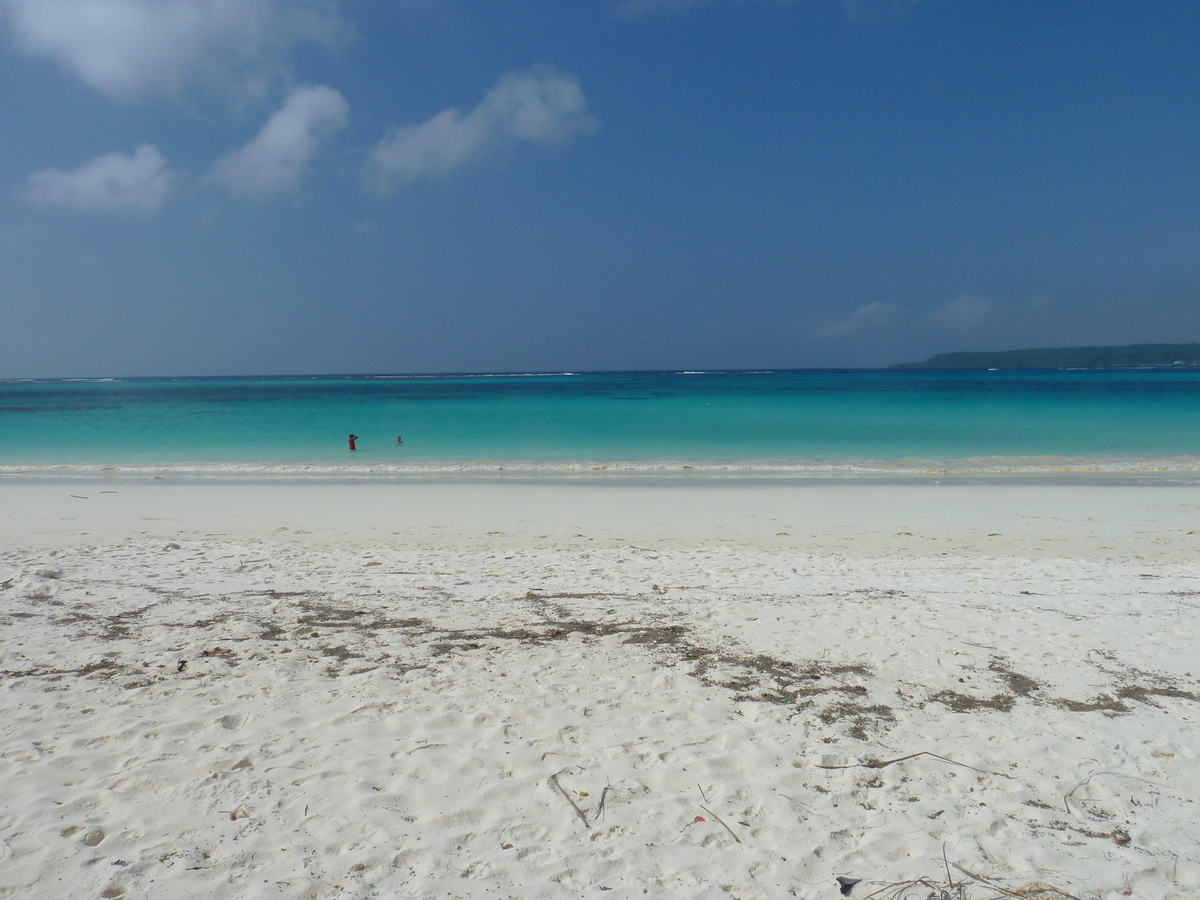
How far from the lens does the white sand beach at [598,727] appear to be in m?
2.86

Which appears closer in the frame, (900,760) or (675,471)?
(900,760)

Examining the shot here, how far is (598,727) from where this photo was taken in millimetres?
3986

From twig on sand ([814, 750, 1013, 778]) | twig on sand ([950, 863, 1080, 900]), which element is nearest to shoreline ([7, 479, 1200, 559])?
twig on sand ([814, 750, 1013, 778])

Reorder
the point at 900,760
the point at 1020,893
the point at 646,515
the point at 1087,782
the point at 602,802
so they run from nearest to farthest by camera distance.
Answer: the point at 1020,893
the point at 602,802
the point at 1087,782
the point at 900,760
the point at 646,515

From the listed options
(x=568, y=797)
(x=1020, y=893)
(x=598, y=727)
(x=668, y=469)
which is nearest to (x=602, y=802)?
(x=568, y=797)

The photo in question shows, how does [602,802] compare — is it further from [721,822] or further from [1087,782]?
[1087,782]

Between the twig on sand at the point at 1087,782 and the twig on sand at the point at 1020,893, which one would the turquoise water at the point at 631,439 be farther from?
the twig on sand at the point at 1020,893

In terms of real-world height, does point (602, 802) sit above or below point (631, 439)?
below

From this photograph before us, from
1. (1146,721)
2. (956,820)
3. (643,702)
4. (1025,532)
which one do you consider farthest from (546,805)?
(1025,532)

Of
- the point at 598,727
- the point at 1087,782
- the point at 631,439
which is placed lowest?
the point at 1087,782

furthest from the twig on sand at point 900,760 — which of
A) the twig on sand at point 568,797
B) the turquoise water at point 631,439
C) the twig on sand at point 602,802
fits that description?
the turquoise water at point 631,439

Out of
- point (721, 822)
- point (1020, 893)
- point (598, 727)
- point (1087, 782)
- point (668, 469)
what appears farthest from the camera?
point (668, 469)

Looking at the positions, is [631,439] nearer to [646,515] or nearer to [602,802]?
[646,515]

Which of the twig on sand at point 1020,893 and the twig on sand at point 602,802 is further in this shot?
the twig on sand at point 602,802
